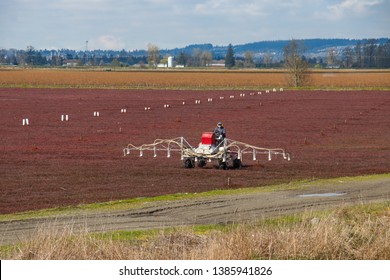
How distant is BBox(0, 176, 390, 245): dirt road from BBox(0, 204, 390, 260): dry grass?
2.48 meters

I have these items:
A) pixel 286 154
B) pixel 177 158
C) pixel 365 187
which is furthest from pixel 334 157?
pixel 365 187

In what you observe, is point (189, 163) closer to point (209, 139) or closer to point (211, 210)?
point (209, 139)

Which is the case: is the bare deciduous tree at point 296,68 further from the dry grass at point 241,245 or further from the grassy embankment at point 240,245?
the dry grass at point 241,245

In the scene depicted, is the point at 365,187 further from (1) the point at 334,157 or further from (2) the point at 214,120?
(2) the point at 214,120

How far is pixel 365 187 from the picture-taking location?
25.6 meters

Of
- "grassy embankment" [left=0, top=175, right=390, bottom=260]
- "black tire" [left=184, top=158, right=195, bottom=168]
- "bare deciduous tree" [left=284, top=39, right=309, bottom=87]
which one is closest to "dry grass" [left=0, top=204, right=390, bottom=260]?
"grassy embankment" [left=0, top=175, right=390, bottom=260]

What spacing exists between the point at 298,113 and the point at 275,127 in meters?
12.8

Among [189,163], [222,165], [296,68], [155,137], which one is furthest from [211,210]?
[296,68]

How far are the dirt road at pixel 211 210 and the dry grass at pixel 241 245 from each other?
8.13 ft

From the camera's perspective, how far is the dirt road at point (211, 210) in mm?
18875

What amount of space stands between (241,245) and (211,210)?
24.3ft

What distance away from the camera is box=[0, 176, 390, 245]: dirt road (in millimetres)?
18875

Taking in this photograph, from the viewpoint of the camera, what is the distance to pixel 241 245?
1391cm

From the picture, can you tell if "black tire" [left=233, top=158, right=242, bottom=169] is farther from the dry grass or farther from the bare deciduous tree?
the bare deciduous tree
